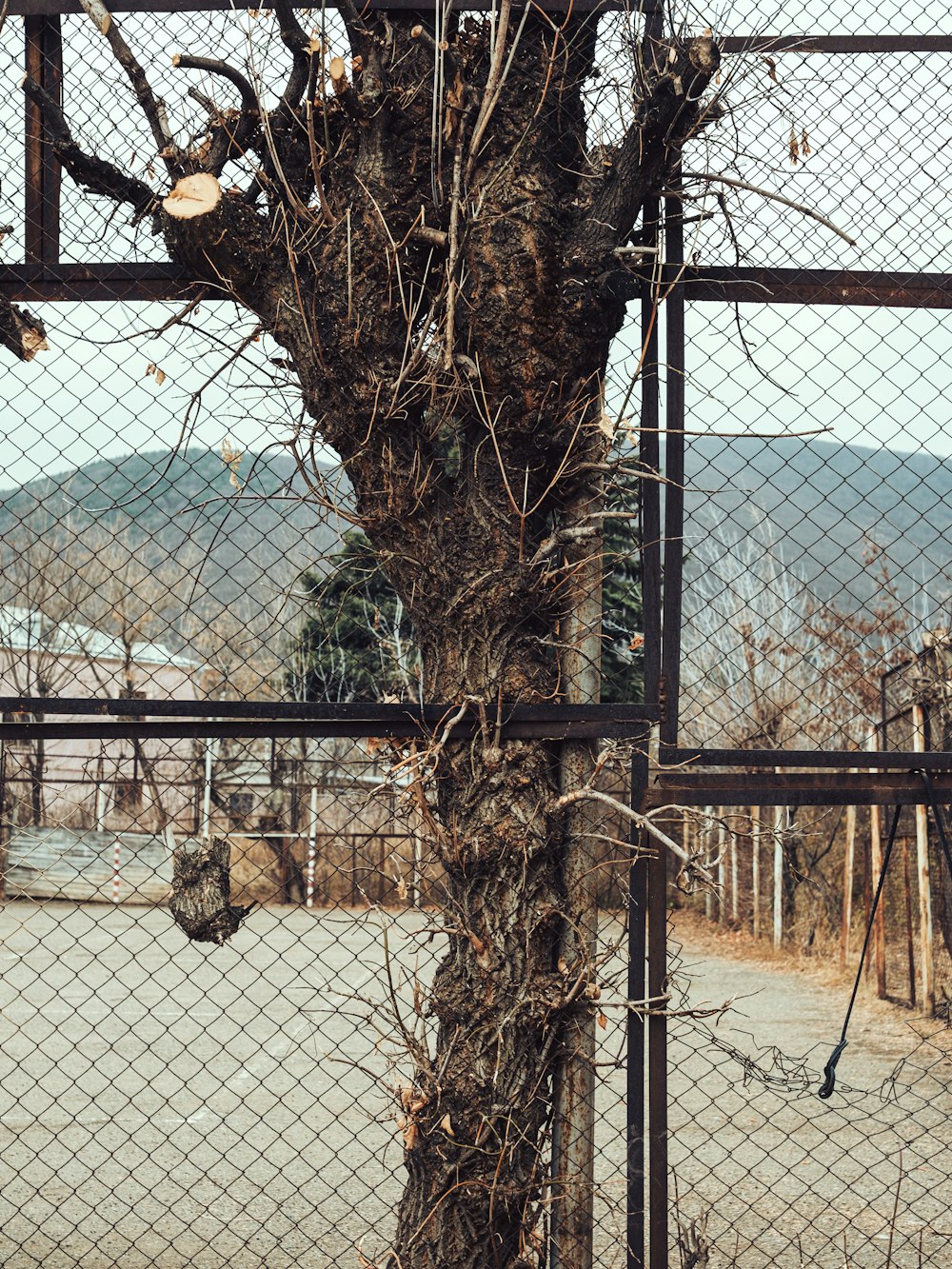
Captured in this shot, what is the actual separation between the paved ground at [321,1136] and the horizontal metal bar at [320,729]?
1.86 feet

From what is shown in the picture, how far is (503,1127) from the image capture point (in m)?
2.99

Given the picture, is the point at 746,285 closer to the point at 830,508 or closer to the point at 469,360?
the point at 469,360

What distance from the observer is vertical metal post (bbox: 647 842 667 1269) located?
3.07m

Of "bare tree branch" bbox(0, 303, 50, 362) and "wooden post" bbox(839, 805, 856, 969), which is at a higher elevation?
"bare tree branch" bbox(0, 303, 50, 362)

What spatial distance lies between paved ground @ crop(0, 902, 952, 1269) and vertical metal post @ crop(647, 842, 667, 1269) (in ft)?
0.42

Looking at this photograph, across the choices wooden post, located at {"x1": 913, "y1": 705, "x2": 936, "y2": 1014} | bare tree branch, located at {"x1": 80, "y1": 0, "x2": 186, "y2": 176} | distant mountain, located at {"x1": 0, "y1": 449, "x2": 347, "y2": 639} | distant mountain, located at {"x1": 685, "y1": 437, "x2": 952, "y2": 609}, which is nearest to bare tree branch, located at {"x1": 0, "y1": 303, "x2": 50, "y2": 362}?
distant mountain, located at {"x1": 0, "y1": 449, "x2": 347, "y2": 639}

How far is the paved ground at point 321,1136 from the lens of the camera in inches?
174

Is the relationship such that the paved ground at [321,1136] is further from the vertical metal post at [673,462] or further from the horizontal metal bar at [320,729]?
the vertical metal post at [673,462]

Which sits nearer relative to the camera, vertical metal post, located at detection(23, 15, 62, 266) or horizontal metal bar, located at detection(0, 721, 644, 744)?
horizontal metal bar, located at detection(0, 721, 644, 744)

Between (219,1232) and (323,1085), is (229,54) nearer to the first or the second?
(219,1232)

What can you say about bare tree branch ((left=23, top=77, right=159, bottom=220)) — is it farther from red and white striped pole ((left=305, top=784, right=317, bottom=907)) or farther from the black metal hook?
the black metal hook

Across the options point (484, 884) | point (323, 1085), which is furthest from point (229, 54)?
point (323, 1085)

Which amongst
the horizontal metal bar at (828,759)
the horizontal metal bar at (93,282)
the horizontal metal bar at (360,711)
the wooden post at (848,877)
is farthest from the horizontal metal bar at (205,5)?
the wooden post at (848,877)

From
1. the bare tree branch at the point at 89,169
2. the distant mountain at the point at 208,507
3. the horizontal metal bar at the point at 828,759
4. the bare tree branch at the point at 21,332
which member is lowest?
the horizontal metal bar at the point at 828,759
